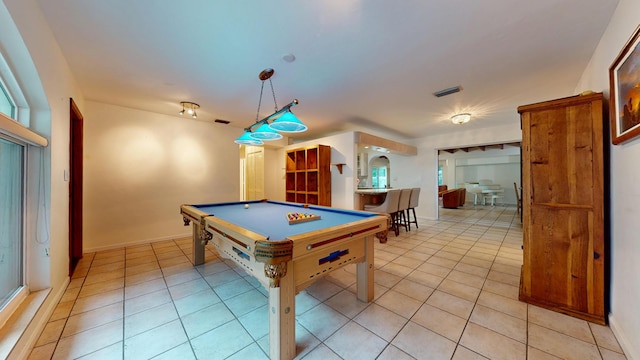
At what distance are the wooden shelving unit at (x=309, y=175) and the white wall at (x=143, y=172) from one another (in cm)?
160

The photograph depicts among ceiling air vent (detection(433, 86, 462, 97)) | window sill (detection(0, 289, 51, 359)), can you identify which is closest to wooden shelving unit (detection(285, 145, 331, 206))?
ceiling air vent (detection(433, 86, 462, 97))

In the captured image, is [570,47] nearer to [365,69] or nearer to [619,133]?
[619,133]

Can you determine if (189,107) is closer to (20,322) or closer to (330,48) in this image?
(330,48)

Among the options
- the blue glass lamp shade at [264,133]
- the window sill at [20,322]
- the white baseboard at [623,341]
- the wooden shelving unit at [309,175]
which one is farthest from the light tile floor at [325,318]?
the wooden shelving unit at [309,175]

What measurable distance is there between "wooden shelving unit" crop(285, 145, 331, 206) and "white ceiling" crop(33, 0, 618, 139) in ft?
5.23

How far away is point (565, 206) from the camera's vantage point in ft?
5.97

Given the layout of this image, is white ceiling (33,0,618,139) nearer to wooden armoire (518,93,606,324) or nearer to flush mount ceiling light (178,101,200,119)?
flush mount ceiling light (178,101,200,119)

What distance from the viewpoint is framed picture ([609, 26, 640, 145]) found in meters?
1.26

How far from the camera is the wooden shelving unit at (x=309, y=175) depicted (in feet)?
15.9

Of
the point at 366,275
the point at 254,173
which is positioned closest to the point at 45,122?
the point at 366,275

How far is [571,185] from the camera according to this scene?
70.9 inches

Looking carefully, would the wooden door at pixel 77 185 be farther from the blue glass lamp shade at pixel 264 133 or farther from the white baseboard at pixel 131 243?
the blue glass lamp shade at pixel 264 133

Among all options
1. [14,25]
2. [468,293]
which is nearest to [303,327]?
[468,293]

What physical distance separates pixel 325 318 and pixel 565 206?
2.23 meters
